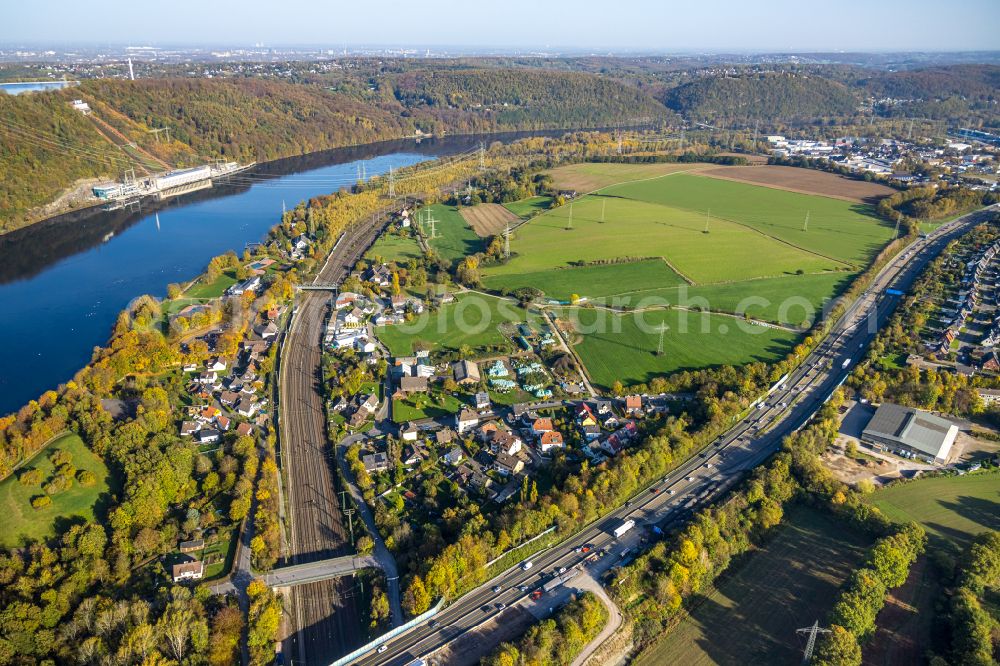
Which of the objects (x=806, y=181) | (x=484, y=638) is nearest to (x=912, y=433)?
(x=484, y=638)

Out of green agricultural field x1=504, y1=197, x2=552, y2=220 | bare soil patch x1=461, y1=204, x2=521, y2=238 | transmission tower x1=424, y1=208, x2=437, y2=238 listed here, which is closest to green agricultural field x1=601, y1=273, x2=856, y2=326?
bare soil patch x1=461, y1=204, x2=521, y2=238

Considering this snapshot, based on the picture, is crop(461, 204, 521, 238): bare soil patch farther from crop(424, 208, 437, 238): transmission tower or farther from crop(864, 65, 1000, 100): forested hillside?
crop(864, 65, 1000, 100): forested hillside

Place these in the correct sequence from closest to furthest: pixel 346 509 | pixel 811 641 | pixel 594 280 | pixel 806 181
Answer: pixel 811 641, pixel 346 509, pixel 594 280, pixel 806 181

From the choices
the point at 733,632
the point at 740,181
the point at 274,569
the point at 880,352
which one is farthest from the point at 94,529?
the point at 740,181

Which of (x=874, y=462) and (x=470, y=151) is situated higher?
(x=470, y=151)

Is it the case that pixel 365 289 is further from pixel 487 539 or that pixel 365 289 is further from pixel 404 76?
pixel 404 76

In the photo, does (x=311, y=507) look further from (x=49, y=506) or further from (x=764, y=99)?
(x=764, y=99)
